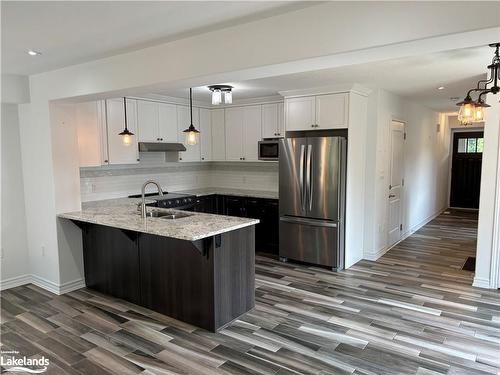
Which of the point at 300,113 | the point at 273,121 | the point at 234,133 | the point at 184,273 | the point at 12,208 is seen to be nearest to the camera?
the point at 184,273

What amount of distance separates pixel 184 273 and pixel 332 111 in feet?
9.76

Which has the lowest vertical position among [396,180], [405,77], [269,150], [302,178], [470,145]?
[396,180]

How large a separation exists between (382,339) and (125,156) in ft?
13.4

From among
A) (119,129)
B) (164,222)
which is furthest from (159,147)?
(164,222)

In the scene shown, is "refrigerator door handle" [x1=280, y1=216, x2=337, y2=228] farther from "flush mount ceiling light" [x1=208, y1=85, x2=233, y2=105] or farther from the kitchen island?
"flush mount ceiling light" [x1=208, y1=85, x2=233, y2=105]

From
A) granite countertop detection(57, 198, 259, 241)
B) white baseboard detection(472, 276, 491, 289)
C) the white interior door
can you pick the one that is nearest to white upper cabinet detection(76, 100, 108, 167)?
granite countertop detection(57, 198, 259, 241)

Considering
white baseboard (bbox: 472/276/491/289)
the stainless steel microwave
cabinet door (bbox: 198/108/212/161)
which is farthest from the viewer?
cabinet door (bbox: 198/108/212/161)

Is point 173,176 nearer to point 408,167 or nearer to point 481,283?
point 408,167

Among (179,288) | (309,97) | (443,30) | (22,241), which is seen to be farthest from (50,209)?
(443,30)

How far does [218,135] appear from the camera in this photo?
6691 mm

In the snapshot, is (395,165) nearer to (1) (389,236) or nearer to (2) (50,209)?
(1) (389,236)

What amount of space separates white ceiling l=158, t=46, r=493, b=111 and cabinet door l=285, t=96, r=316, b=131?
0.74 feet

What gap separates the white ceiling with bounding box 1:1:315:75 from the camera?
217cm
